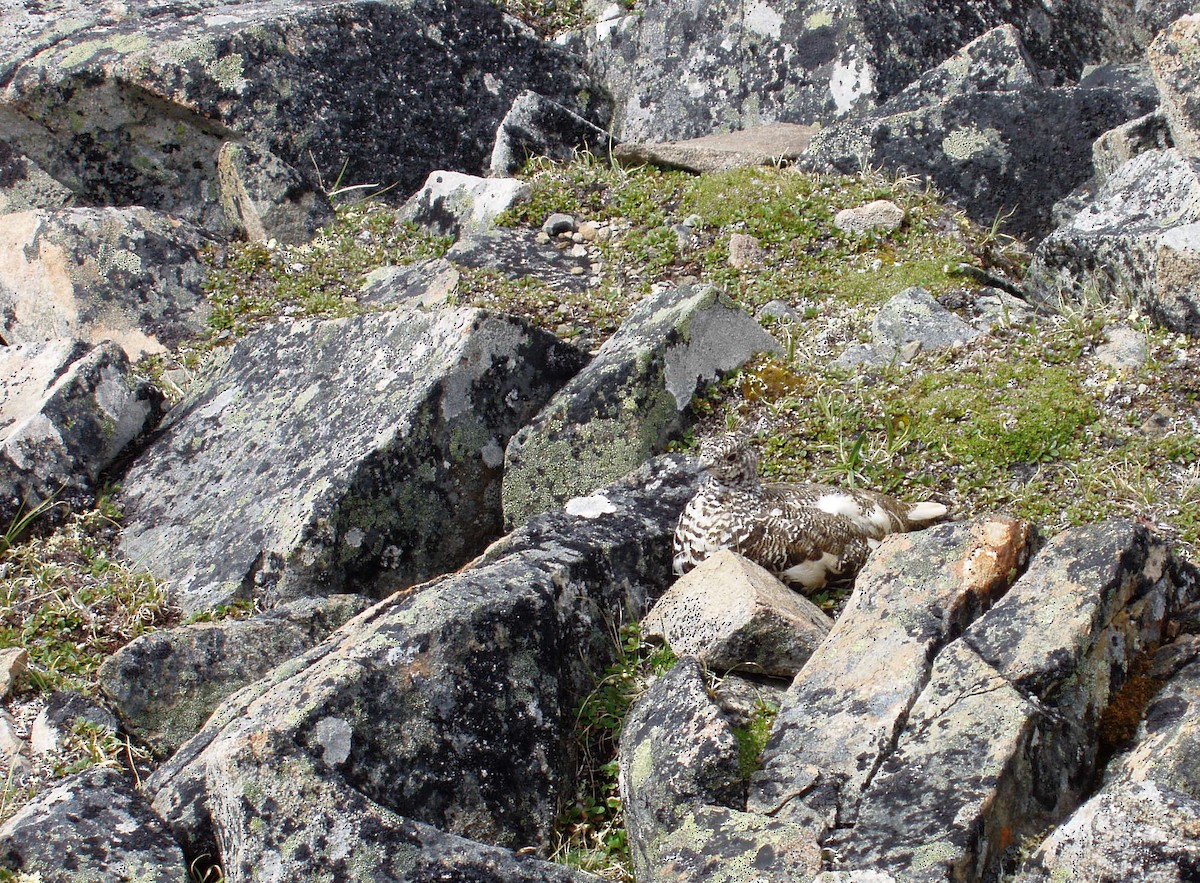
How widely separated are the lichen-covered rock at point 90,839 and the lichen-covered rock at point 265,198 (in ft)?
21.4

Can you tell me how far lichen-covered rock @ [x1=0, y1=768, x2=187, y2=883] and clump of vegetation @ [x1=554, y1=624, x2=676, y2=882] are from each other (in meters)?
1.59

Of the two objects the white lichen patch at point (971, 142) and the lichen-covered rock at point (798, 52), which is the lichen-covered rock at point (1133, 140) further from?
the lichen-covered rock at point (798, 52)

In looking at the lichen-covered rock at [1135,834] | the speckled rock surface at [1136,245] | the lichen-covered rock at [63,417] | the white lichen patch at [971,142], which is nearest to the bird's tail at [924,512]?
the speckled rock surface at [1136,245]

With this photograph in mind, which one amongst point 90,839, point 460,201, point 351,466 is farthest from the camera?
point 460,201

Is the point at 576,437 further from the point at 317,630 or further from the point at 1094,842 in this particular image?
the point at 1094,842

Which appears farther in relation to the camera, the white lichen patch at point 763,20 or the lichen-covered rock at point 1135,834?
the white lichen patch at point 763,20

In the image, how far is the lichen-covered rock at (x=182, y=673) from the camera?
601cm

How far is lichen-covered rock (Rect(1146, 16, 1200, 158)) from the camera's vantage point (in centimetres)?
773

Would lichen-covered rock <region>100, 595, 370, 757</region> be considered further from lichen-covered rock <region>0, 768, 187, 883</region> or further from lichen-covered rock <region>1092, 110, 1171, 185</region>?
lichen-covered rock <region>1092, 110, 1171, 185</region>

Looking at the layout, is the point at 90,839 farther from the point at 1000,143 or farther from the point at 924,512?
the point at 1000,143

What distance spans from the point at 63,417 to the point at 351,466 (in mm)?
2491

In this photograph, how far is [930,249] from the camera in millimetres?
9016

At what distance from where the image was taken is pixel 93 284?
9.64 m

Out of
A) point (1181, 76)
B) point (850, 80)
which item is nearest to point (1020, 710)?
point (1181, 76)
